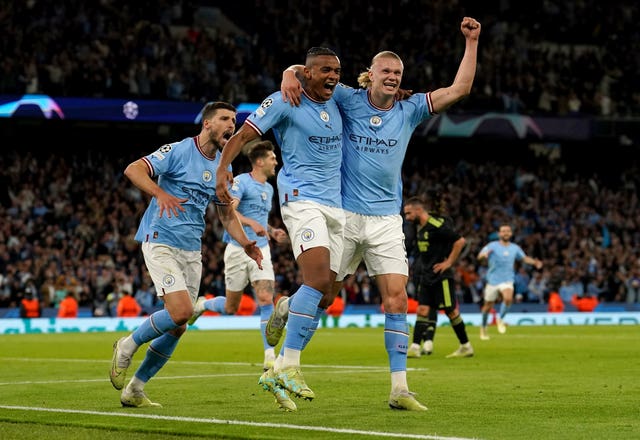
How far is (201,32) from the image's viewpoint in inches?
1447

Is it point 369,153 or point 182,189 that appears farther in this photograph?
point 182,189

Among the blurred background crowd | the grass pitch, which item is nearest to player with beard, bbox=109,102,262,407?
the grass pitch

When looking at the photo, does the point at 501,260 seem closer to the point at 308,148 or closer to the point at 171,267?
the point at 171,267

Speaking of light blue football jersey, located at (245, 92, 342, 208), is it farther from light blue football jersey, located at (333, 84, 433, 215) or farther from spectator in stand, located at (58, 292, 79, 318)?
spectator in stand, located at (58, 292, 79, 318)

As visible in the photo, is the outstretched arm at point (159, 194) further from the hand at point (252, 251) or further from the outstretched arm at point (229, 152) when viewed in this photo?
the hand at point (252, 251)

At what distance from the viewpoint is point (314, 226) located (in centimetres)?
884

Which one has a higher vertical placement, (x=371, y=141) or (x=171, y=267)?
(x=371, y=141)

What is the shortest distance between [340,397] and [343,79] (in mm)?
27308

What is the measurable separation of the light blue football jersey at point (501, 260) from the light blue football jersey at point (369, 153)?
15921 mm

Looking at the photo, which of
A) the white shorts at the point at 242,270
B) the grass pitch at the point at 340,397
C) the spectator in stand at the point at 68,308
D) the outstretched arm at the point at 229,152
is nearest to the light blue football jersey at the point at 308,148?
the outstretched arm at the point at 229,152

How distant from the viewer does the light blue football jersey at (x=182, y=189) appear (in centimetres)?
965

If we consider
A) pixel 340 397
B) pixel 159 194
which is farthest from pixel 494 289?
pixel 159 194

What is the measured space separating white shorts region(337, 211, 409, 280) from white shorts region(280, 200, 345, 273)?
0.17 m

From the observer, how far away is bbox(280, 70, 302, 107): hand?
8996 millimetres
